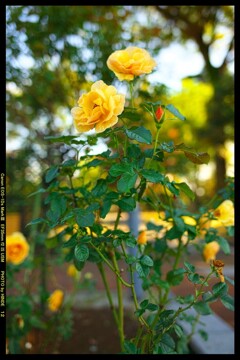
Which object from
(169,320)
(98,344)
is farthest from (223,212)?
(98,344)

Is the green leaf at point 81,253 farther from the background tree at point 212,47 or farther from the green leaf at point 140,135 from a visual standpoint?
the background tree at point 212,47

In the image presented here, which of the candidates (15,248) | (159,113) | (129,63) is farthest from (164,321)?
(15,248)

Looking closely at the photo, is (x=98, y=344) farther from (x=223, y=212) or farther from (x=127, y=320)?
(x=223, y=212)

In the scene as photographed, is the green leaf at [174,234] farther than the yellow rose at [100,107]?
Yes

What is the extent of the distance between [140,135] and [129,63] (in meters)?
0.19

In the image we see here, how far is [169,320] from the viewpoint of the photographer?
105 cm

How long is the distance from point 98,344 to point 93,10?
2097 mm

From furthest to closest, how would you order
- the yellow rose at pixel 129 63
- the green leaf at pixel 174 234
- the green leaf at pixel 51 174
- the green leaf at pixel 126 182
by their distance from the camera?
the green leaf at pixel 174 234, the green leaf at pixel 51 174, the yellow rose at pixel 129 63, the green leaf at pixel 126 182

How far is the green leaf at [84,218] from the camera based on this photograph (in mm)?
939

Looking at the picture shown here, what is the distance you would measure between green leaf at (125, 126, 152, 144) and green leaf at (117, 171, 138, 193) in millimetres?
84

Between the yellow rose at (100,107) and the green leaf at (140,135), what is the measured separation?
7cm

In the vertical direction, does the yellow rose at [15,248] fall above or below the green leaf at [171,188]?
below

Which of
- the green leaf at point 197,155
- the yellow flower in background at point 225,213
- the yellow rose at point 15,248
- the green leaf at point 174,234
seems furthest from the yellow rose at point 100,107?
the yellow rose at point 15,248
